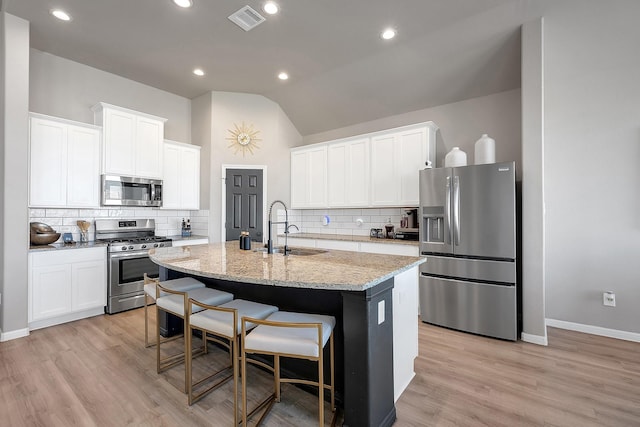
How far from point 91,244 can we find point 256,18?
3295 millimetres

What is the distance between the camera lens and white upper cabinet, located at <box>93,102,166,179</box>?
3979mm

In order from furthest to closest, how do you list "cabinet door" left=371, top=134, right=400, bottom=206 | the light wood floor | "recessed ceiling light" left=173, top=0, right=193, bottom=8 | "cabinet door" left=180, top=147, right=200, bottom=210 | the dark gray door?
the dark gray door, "cabinet door" left=180, top=147, right=200, bottom=210, "cabinet door" left=371, top=134, right=400, bottom=206, "recessed ceiling light" left=173, top=0, right=193, bottom=8, the light wood floor

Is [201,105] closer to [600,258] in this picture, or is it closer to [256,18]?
[256,18]

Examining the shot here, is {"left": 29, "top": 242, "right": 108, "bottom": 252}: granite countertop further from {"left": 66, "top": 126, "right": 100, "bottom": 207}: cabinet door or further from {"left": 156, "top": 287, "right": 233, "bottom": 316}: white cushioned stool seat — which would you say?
{"left": 156, "top": 287, "right": 233, "bottom": 316}: white cushioned stool seat

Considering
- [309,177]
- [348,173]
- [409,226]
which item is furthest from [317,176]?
[409,226]

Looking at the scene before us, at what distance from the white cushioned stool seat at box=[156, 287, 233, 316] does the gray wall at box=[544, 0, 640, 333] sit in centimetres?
359

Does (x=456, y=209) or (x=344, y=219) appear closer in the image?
(x=456, y=209)

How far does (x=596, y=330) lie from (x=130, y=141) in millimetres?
6110

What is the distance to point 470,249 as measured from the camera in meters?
3.22

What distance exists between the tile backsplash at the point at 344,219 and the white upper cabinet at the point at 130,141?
218 cm

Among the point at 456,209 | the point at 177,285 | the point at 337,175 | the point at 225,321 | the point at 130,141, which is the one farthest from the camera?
the point at 337,175

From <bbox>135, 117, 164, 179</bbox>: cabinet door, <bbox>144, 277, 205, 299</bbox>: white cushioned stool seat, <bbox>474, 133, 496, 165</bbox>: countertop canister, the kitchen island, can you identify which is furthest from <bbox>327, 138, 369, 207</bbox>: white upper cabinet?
<bbox>144, 277, 205, 299</bbox>: white cushioned stool seat

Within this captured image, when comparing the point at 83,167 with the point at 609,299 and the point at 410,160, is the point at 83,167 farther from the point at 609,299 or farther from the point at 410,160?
the point at 609,299

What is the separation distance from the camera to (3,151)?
3053 mm
